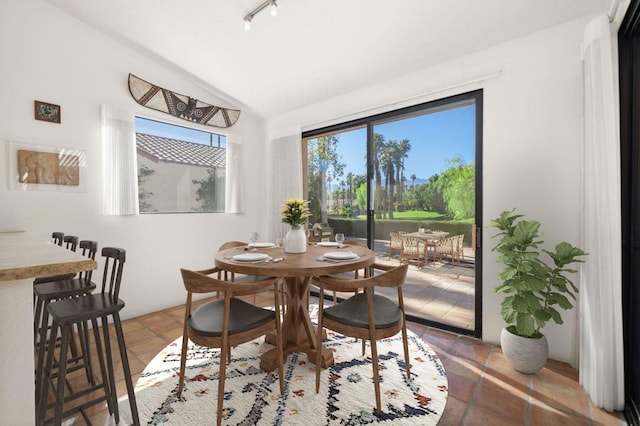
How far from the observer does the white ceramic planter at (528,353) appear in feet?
6.79

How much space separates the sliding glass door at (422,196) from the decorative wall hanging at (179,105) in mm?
1462

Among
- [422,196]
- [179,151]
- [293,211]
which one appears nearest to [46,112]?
[179,151]

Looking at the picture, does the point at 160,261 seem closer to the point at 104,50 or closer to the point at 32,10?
the point at 104,50

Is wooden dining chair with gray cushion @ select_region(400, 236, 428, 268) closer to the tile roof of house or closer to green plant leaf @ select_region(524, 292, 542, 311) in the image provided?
green plant leaf @ select_region(524, 292, 542, 311)

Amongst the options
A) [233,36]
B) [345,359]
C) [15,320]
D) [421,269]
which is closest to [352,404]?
→ [345,359]

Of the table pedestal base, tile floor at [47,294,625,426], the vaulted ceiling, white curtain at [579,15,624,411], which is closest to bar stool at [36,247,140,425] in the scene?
tile floor at [47,294,625,426]

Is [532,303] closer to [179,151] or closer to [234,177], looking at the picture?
[234,177]

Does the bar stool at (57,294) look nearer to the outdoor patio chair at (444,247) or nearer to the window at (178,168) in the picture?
the window at (178,168)

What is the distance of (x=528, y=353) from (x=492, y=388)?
1.31 ft

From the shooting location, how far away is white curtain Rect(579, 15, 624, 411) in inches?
68.6

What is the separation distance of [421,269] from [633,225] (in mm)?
1871

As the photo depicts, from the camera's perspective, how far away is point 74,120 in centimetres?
287

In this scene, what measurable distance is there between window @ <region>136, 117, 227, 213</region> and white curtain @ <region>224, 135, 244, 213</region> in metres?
0.09

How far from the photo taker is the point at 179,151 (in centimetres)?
377
